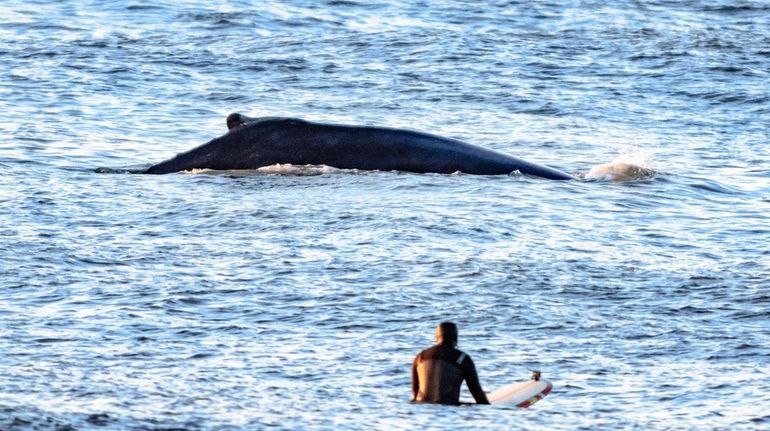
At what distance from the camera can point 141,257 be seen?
19.6 metres

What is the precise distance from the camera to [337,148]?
2406cm

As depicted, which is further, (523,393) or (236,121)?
(236,121)

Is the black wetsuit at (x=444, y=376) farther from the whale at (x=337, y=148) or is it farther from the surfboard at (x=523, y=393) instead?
the whale at (x=337, y=148)

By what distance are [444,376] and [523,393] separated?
2.30 ft

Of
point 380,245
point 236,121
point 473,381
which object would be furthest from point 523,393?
point 236,121

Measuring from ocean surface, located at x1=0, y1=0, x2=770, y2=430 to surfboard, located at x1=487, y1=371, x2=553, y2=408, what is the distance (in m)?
0.12

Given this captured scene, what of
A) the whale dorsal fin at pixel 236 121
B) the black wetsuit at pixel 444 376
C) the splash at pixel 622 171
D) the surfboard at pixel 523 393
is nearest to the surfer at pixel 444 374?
the black wetsuit at pixel 444 376

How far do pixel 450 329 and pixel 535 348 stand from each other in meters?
2.17

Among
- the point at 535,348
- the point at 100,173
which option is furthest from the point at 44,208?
the point at 535,348

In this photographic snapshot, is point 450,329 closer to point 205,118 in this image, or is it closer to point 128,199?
point 128,199

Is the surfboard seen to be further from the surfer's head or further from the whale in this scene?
the whale

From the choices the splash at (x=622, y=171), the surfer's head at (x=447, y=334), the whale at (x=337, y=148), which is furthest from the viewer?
the splash at (x=622, y=171)

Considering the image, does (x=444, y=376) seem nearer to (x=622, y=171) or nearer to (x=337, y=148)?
(x=337, y=148)

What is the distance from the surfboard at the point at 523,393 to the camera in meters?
14.1
